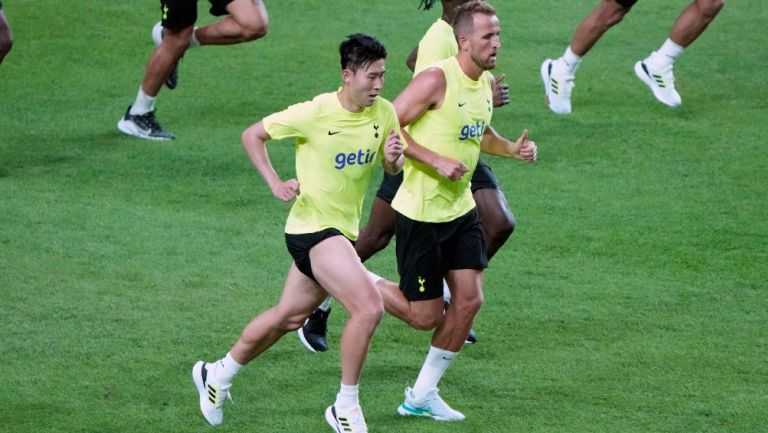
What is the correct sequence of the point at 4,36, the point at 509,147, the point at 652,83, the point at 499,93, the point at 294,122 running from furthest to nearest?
the point at 652,83 → the point at 4,36 → the point at 499,93 → the point at 509,147 → the point at 294,122

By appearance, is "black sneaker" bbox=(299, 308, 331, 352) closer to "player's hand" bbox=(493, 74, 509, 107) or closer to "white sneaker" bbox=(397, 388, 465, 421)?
"white sneaker" bbox=(397, 388, 465, 421)

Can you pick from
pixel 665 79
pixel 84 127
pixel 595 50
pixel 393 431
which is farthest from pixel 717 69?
pixel 393 431

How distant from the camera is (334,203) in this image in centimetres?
677

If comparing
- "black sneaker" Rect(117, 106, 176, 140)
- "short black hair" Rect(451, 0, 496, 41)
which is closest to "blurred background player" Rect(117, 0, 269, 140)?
"black sneaker" Rect(117, 106, 176, 140)

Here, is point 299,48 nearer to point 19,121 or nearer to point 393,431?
point 19,121

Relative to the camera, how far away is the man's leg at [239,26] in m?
11.2

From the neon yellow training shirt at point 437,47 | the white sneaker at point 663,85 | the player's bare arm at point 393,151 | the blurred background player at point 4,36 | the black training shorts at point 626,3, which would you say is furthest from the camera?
the white sneaker at point 663,85


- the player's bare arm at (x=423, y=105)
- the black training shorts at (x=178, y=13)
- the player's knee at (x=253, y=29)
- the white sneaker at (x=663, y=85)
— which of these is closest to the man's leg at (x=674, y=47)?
the white sneaker at (x=663, y=85)

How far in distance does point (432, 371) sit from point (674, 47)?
5.46 m

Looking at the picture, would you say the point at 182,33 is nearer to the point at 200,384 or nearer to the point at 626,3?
the point at 626,3

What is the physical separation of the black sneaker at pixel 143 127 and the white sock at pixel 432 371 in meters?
5.36

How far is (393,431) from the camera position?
6883 millimetres

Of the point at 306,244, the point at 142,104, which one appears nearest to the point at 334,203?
the point at 306,244

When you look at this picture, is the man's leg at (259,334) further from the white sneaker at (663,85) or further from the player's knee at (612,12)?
the white sneaker at (663,85)
